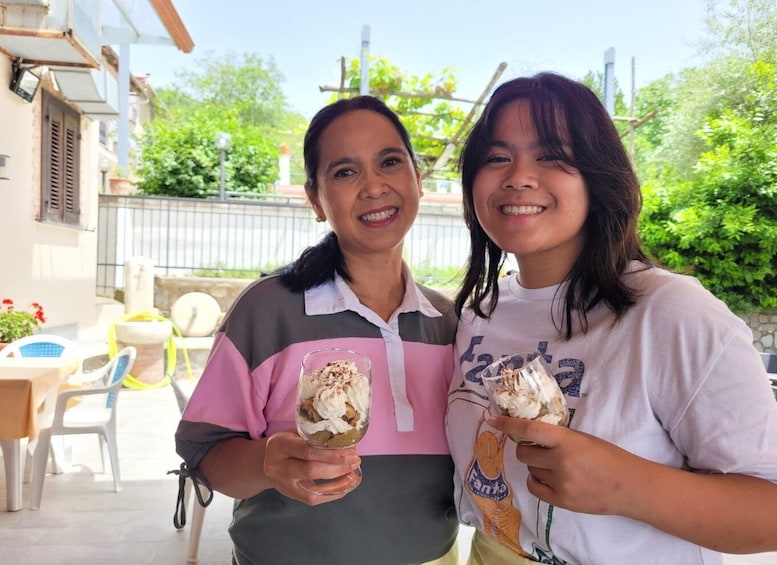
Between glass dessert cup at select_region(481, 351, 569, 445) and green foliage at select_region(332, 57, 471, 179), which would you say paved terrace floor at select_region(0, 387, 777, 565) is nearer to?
glass dessert cup at select_region(481, 351, 569, 445)

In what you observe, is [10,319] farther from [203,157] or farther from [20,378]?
[203,157]

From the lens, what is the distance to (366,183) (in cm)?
147

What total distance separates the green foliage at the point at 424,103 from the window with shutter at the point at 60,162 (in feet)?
11.4

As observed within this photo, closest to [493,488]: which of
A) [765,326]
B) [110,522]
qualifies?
[110,522]

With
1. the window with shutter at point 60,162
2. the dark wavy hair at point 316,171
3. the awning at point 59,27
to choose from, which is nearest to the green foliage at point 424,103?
the awning at point 59,27

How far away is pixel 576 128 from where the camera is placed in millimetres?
1168

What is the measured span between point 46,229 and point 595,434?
7.43 m

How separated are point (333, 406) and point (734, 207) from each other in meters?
7.91

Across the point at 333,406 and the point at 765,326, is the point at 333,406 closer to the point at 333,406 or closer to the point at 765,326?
the point at 333,406

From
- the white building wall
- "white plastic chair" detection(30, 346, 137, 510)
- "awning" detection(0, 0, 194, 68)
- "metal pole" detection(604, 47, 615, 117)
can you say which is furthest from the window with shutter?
"metal pole" detection(604, 47, 615, 117)

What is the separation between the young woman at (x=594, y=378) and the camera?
92 cm

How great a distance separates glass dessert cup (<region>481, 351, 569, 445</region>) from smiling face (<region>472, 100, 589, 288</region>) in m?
0.28

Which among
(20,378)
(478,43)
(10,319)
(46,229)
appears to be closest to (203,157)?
(46,229)

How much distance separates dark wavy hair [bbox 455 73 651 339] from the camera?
3.81ft
